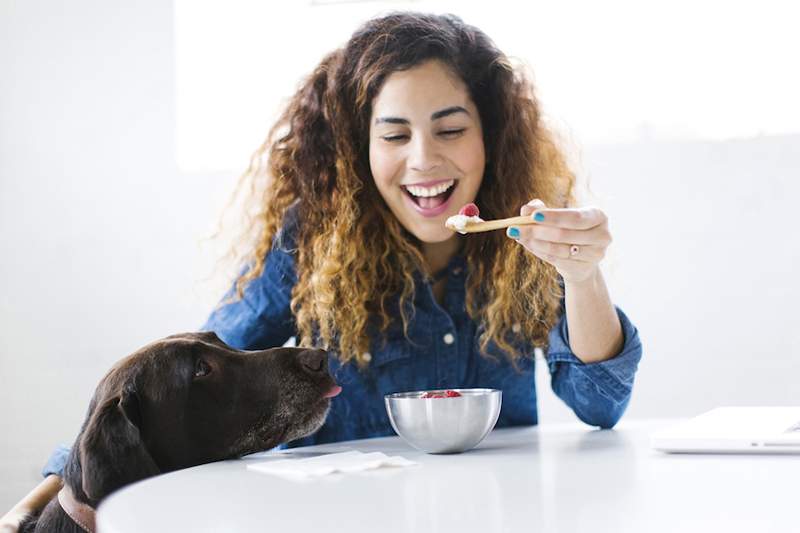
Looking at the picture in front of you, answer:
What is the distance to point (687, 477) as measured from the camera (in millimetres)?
1017

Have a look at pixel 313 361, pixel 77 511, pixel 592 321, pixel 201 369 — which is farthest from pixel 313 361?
pixel 592 321

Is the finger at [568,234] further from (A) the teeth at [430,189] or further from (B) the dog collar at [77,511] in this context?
(B) the dog collar at [77,511]

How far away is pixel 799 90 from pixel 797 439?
2207 millimetres

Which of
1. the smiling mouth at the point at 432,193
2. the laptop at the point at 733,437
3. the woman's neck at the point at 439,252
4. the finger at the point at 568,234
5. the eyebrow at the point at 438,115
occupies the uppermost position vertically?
the eyebrow at the point at 438,115

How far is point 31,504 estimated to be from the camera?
1402 mm

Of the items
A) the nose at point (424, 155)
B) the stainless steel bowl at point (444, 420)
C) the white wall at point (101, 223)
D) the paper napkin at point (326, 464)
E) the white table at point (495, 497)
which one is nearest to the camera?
the white table at point (495, 497)

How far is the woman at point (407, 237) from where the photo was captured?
1812mm

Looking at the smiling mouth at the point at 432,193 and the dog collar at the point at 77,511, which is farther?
the smiling mouth at the point at 432,193

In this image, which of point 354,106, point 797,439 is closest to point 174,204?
point 354,106

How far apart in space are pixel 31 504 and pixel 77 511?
214mm

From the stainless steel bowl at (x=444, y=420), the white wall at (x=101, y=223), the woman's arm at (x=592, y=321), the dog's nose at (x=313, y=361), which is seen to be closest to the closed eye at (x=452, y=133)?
the woman's arm at (x=592, y=321)

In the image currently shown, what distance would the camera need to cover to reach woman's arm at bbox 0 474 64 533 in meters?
1.32

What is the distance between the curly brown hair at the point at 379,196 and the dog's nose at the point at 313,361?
1.29ft

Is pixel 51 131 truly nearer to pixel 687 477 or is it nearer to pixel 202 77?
pixel 202 77
